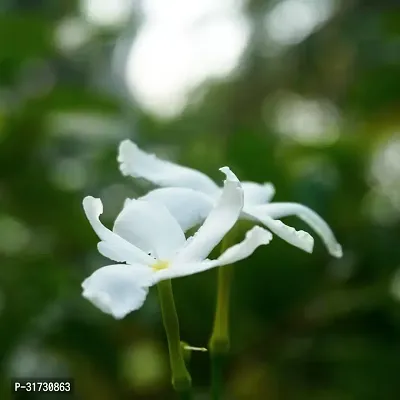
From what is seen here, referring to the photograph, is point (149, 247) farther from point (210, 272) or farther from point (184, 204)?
point (210, 272)

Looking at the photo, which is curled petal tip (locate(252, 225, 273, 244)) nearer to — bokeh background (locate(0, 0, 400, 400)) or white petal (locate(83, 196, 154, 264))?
white petal (locate(83, 196, 154, 264))

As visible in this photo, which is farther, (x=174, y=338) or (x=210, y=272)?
(x=210, y=272)

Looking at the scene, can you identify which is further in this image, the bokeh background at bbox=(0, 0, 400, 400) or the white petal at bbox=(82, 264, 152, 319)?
the bokeh background at bbox=(0, 0, 400, 400)

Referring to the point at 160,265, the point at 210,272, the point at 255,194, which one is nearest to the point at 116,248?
the point at 160,265

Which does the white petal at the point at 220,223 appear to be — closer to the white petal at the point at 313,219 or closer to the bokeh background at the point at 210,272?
the white petal at the point at 313,219

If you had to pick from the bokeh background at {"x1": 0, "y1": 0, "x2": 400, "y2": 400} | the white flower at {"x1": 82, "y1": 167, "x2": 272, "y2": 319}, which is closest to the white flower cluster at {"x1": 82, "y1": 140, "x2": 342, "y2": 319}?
the white flower at {"x1": 82, "y1": 167, "x2": 272, "y2": 319}

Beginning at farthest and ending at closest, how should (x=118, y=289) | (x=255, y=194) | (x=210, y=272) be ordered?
(x=210, y=272) < (x=255, y=194) < (x=118, y=289)

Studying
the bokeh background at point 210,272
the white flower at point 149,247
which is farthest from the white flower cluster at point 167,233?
the bokeh background at point 210,272

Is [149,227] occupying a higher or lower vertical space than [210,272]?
higher
